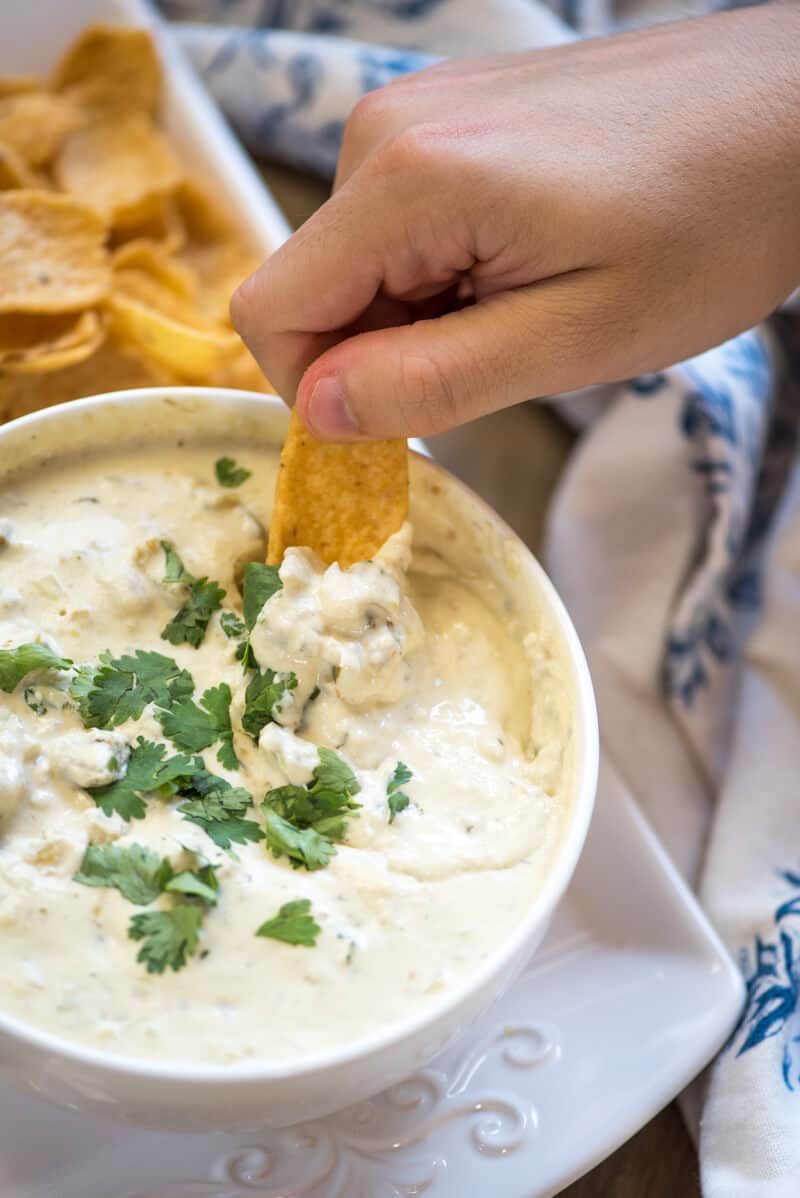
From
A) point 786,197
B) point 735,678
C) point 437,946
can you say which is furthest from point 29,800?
point 735,678

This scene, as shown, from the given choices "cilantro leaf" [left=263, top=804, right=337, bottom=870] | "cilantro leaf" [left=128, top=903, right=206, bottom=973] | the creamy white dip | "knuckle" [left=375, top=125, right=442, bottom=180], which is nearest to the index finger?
"knuckle" [left=375, top=125, right=442, bottom=180]

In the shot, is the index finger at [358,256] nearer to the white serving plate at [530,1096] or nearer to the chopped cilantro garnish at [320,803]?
the chopped cilantro garnish at [320,803]

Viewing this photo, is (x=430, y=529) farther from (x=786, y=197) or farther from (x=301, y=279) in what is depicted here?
(x=786, y=197)

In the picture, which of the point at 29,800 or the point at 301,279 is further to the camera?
the point at 301,279

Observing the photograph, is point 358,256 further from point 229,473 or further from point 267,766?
point 267,766

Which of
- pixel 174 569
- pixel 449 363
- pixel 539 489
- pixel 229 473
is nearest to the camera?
pixel 449 363

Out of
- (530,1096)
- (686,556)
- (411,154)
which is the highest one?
(411,154)

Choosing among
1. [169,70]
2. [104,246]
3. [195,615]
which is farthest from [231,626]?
[169,70]
